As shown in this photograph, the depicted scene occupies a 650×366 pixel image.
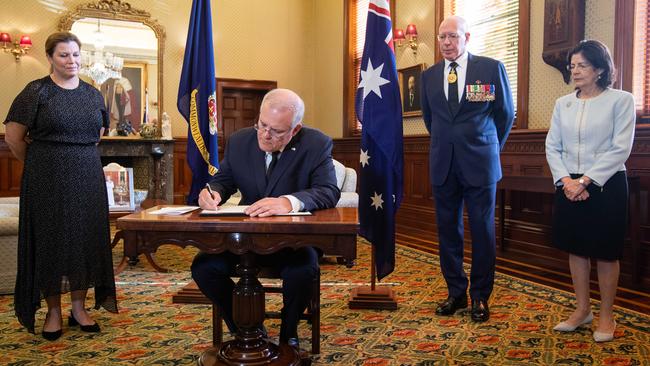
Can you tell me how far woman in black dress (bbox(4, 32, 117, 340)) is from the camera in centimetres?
281

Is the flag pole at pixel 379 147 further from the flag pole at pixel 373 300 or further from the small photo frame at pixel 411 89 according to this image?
the small photo frame at pixel 411 89

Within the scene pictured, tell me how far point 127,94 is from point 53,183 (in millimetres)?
6448

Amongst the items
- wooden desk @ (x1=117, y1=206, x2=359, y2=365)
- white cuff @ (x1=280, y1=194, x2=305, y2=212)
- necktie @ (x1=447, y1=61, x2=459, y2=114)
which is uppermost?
necktie @ (x1=447, y1=61, x2=459, y2=114)

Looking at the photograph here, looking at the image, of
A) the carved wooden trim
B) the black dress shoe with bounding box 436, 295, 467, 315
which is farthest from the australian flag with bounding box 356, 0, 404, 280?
the carved wooden trim

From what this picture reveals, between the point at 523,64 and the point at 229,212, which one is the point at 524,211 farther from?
the point at 229,212

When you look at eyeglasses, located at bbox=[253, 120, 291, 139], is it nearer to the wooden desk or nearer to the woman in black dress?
the wooden desk

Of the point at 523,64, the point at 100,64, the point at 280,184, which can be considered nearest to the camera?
the point at 280,184

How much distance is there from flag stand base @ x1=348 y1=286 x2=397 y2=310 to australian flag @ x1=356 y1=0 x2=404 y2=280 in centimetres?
13

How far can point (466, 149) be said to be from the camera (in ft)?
10.5

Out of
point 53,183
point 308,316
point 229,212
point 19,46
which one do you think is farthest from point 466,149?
point 19,46

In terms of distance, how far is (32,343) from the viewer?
9.25 feet

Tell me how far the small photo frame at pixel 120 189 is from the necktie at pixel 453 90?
289 cm

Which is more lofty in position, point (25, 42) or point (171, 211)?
point (25, 42)

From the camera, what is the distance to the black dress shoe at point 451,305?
3.33 meters
